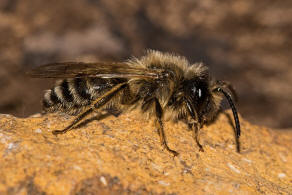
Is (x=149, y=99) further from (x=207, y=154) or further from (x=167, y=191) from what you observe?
(x=167, y=191)

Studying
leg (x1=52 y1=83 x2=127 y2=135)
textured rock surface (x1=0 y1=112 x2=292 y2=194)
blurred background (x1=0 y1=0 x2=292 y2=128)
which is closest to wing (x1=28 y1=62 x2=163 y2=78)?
leg (x1=52 y1=83 x2=127 y2=135)

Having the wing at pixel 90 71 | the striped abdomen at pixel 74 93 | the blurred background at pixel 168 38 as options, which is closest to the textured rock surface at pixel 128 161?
the striped abdomen at pixel 74 93

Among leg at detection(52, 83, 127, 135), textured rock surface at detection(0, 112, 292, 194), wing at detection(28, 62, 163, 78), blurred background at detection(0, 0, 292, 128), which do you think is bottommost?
textured rock surface at detection(0, 112, 292, 194)

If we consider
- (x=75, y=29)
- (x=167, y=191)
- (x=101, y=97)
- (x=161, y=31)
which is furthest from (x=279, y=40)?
(x=167, y=191)

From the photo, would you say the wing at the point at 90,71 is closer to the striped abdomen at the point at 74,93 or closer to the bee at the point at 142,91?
the bee at the point at 142,91

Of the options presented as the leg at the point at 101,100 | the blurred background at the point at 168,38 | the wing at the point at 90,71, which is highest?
the blurred background at the point at 168,38

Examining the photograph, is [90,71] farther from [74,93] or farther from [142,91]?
[142,91]

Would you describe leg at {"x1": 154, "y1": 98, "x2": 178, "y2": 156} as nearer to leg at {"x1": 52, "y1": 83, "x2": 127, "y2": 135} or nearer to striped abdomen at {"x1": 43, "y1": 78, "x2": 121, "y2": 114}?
leg at {"x1": 52, "y1": 83, "x2": 127, "y2": 135}

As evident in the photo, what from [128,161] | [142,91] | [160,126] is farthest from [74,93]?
[128,161]
